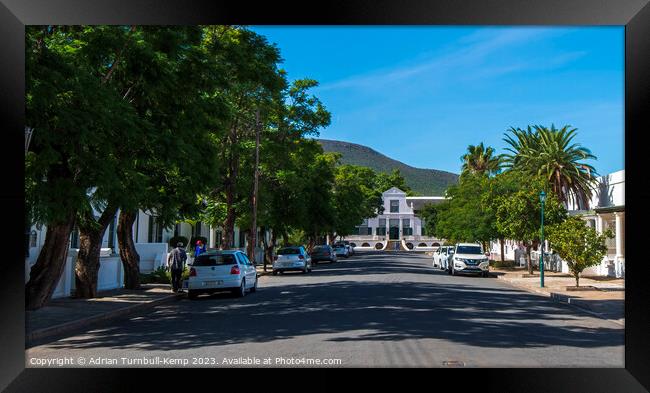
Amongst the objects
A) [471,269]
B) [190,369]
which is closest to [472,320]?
[190,369]

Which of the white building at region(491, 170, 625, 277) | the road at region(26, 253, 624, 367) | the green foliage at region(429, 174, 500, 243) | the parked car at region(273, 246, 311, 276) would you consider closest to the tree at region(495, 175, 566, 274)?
the white building at region(491, 170, 625, 277)

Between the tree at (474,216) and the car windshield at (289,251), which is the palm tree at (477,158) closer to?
the tree at (474,216)

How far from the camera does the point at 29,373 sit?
31.1 feet

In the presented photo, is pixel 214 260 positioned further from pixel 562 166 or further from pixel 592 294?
pixel 562 166

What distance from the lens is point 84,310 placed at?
16703mm

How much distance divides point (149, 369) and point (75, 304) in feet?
31.6

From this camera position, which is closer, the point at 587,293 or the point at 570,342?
the point at 570,342

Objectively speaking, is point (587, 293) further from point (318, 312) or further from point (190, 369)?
point (190, 369)

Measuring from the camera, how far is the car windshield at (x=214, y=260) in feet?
71.3

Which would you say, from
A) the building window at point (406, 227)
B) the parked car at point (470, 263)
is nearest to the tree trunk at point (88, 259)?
the parked car at point (470, 263)

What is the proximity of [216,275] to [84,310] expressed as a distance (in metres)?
5.38

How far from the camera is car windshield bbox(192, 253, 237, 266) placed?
21747 millimetres

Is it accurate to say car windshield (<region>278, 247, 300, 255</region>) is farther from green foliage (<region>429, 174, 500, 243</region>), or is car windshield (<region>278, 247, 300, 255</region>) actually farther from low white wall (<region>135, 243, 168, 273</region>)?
green foliage (<region>429, 174, 500, 243</region>)
